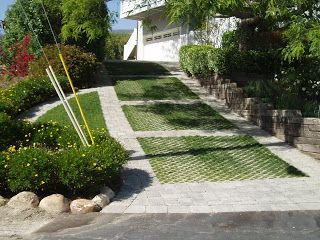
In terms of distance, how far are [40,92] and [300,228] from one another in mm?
9386

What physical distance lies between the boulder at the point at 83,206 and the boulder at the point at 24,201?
1.61ft

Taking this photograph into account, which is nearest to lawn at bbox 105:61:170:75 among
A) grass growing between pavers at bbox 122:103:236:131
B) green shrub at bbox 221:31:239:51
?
green shrub at bbox 221:31:239:51

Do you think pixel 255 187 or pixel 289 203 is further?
pixel 255 187

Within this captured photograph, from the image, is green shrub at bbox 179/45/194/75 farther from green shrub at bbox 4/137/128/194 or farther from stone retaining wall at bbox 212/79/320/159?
green shrub at bbox 4/137/128/194

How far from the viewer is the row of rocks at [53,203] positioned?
21.8ft

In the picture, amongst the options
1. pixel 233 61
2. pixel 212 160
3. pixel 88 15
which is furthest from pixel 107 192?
pixel 233 61

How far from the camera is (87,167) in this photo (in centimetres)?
684

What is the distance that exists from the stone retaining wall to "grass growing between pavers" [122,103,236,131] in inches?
23.8

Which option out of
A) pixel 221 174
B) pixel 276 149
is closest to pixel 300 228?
pixel 221 174

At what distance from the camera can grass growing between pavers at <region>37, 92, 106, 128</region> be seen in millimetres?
11740

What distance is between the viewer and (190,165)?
8875 millimetres

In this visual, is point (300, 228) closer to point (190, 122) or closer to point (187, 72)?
point (190, 122)

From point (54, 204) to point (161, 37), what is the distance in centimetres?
2246

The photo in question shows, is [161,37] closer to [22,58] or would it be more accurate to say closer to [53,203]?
[22,58]
